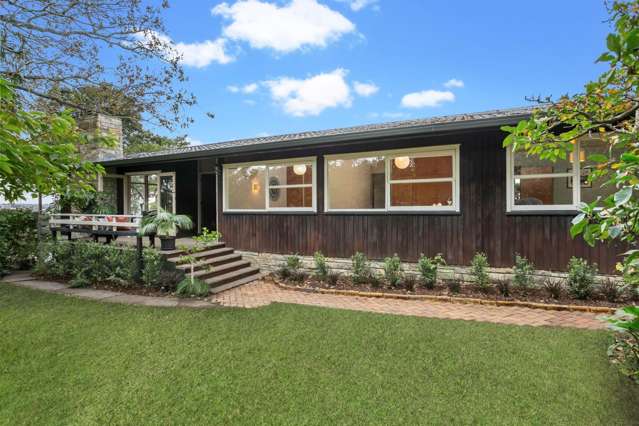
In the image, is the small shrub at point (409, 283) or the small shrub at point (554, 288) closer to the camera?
the small shrub at point (554, 288)

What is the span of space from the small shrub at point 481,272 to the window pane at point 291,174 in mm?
3846

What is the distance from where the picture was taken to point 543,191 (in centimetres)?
590

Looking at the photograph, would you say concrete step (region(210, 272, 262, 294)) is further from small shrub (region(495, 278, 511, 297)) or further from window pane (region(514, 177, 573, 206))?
window pane (region(514, 177, 573, 206))

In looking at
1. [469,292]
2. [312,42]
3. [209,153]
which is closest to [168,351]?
[469,292]

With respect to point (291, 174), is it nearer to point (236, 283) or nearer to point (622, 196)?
point (236, 283)

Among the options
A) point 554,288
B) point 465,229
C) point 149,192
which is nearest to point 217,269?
point 465,229

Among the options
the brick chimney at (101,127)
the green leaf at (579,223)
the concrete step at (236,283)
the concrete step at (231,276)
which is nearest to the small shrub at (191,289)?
the concrete step at (236,283)

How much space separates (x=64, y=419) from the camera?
245 cm

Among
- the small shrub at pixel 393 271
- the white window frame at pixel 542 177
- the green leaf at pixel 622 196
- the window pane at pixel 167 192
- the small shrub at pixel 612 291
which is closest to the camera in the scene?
the green leaf at pixel 622 196

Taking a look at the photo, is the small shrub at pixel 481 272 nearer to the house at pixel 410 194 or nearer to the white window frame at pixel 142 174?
the house at pixel 410 194

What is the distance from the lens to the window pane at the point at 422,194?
6.52 meters

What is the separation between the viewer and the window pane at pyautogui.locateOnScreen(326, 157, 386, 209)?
23.2 feet

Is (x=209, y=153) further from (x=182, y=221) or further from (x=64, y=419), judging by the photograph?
(x=64, y=419)

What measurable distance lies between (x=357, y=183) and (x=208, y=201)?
512cm
